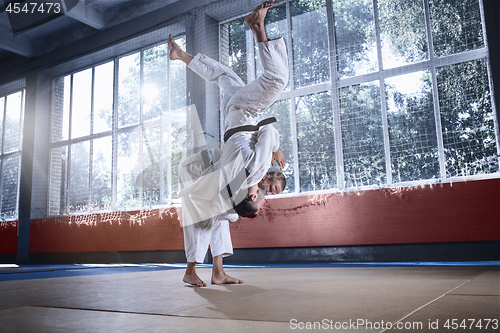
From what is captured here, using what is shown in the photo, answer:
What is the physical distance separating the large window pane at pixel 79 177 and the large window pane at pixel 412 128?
5.31 metres

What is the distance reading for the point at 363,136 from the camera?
478 centimetres

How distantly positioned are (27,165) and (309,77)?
18.9 feet

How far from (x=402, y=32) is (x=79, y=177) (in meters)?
5.92

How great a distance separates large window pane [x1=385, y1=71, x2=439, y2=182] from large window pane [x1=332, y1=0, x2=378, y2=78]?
18.7 inches

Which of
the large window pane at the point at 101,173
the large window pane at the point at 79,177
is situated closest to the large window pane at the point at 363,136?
the large window pane at the point at 101,173

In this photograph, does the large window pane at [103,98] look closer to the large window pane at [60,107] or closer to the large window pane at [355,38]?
the large window pane at [60,107]

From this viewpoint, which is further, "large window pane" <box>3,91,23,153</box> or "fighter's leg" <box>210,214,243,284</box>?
"large window pane" <box>3,91,23,153</box>

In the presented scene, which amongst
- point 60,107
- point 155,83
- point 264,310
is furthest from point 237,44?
point 264,310

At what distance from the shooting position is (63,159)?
748 cm

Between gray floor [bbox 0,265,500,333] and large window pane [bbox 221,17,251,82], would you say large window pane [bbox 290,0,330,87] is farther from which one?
gray floor [bbox 0,265,500,333]

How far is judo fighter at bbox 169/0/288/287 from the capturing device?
1.79 meters

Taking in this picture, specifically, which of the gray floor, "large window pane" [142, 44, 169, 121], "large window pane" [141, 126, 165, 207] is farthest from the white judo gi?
"large window pane" [142, 44, 169, 121]

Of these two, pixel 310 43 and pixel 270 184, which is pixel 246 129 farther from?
pixel 310 43

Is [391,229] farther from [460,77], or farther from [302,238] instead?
[460,77]
